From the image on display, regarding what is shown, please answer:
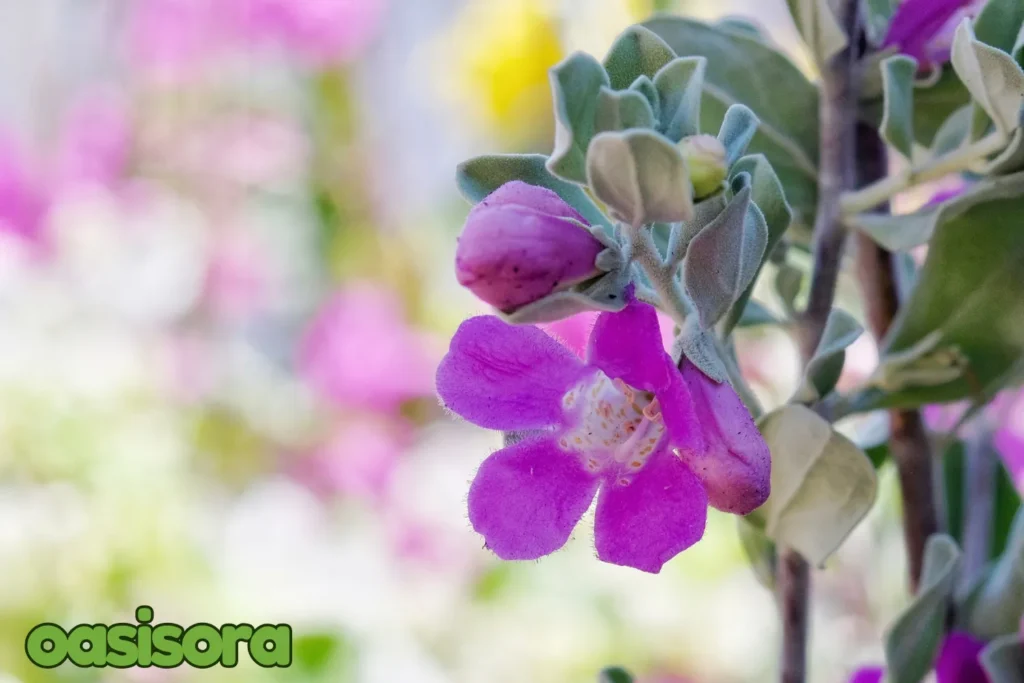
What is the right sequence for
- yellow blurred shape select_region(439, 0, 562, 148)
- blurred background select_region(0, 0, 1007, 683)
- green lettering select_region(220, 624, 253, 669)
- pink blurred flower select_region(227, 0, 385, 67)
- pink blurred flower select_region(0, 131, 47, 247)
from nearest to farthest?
green lettering select_region(220, 624, 253, 669)
blurred background select_region(0, 0, 1007, 683)
pink blurred flower select_region(0, 131, 47, 247)
pink blurred flower select_region(227, 0, 385, 67)
yellow blurred shape select_region(439, 0, 562, 148)

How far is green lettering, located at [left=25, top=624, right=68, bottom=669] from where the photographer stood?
611mm

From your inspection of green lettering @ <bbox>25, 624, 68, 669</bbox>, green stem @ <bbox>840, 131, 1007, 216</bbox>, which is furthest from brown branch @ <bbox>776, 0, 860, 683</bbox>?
green lettering @ <bbox>25, 624, 68, 669</bbox>

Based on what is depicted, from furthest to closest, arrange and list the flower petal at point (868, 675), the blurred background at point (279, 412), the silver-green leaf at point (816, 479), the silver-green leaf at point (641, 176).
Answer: the blurred background at point (279, 412) < the flower petal at point (868, 675) < the silver-green leaf at point (816, 479) < the silver-green leaf at point (641, 176)

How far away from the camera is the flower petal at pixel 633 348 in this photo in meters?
0.27

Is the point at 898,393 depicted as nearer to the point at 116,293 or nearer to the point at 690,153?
the point at 690,153

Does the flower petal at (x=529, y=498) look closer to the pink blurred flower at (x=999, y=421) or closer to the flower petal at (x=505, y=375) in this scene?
the flower petal at (x=505, y=375)

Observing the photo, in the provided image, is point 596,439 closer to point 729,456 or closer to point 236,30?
point 729,456

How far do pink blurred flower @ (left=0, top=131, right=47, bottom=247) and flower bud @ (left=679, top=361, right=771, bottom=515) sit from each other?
121 cm

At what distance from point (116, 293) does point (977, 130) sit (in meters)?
1.22

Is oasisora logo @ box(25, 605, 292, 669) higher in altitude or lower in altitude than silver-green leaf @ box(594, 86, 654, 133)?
lower

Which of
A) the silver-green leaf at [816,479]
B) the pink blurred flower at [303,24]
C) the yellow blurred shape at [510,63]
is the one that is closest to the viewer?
the silver-green leaf at [816,479]

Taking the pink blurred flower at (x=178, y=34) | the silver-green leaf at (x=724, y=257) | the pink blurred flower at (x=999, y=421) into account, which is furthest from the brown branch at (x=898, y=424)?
the pink blurred flower at (x=178, y=34)

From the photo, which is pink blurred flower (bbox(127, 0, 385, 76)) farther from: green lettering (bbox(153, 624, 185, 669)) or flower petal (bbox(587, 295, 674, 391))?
flower petal (bbox(587, 295, 674, 391))

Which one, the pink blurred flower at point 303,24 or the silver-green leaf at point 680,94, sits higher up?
the pink blurred flower at point 303,24
